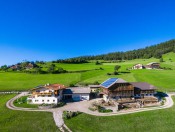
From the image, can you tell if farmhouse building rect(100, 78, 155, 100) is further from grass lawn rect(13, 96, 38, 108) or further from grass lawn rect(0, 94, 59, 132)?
grass lawn rect(13, 96, 38, 108)

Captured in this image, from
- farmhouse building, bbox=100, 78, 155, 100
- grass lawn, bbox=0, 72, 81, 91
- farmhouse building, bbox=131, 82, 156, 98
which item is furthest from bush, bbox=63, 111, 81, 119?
grass lawn, bbox=0, 72, 81, 91

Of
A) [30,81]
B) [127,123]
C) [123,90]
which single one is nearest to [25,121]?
[127,123]

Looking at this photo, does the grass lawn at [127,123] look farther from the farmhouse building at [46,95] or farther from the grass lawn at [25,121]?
the farmhouse building at [46,95]

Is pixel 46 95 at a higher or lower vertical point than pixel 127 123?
higher

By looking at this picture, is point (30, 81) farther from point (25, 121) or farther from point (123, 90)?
point (25, 121)

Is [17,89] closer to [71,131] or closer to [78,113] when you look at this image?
[78,113]

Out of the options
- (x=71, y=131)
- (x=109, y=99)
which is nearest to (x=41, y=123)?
(x=71, y=131)

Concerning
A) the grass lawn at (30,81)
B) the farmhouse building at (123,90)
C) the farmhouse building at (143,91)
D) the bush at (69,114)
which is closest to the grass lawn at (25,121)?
the bush at (69,114)
